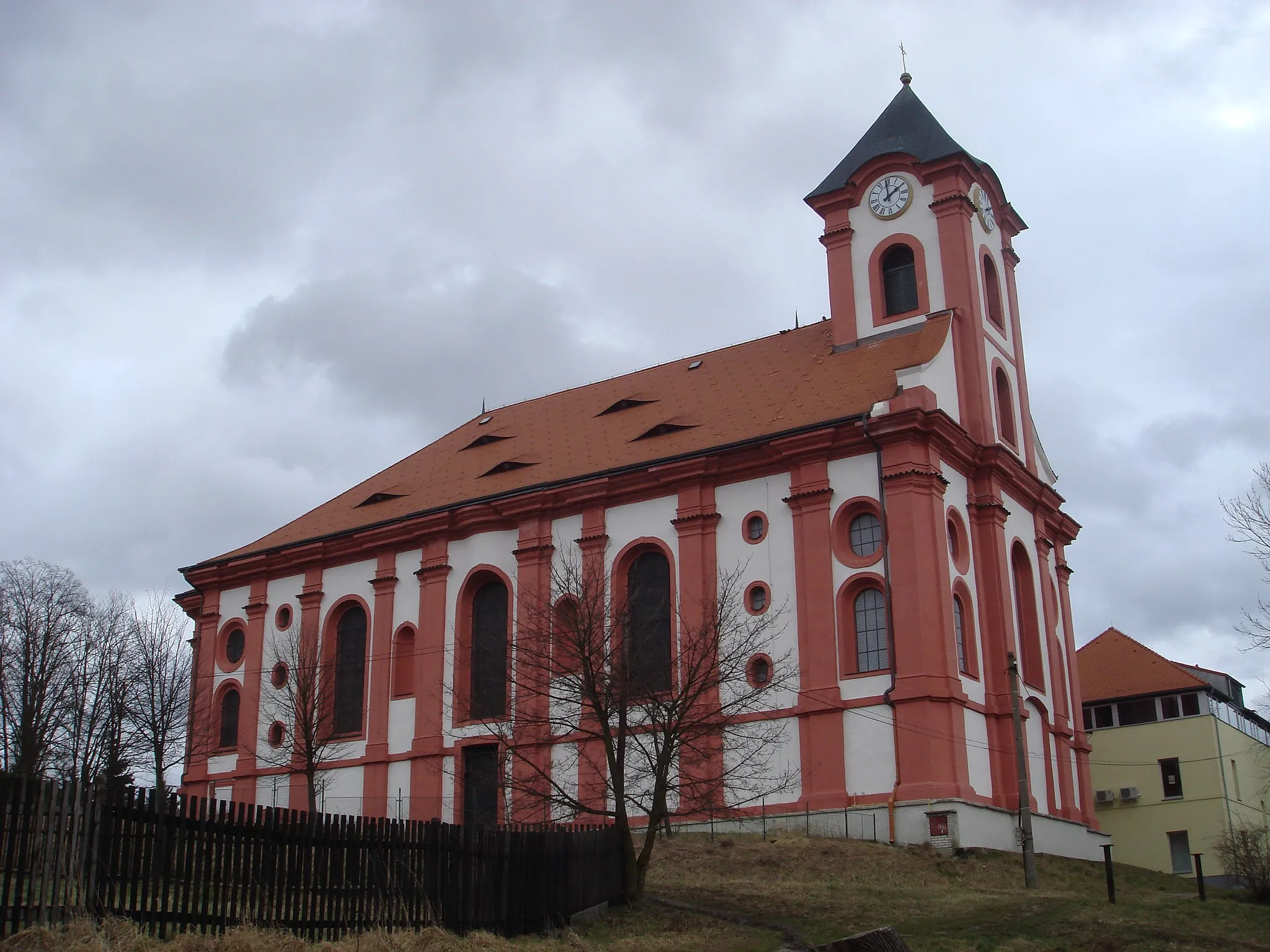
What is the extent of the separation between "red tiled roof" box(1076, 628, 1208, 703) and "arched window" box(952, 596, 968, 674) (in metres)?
18.8

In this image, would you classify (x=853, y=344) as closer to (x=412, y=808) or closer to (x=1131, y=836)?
(x=412, y=808)

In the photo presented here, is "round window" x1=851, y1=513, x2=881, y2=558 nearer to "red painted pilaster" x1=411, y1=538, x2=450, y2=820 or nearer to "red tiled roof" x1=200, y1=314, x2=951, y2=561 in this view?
"red tiled roof" x1=200, y1=314, x2=951, y2=561

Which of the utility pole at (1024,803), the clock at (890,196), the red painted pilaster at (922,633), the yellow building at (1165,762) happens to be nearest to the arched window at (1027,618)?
the red painted pilaster at (922,633)

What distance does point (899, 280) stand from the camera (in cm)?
4003

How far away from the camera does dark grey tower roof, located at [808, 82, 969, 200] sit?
1567 inches

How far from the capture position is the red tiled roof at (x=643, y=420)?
37.4 metres

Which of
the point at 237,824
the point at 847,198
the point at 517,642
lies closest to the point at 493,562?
the point at 517,642

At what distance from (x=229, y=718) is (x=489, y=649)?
11.9 metres

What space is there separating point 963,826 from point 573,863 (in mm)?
13182

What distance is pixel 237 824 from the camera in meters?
15.2

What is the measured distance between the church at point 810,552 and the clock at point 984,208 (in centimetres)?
18

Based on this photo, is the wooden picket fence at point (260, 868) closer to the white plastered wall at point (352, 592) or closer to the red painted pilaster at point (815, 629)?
the red painted pilaster at point (815, 629)

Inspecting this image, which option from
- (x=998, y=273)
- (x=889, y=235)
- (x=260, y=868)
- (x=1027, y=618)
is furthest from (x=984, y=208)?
(x=260, y=868)

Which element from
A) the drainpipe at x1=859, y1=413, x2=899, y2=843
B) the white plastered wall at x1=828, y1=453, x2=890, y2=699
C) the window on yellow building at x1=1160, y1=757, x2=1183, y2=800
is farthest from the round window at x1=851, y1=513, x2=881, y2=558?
the window on yellow building at x1=1160, y1=757, x2=1183, y2=800
